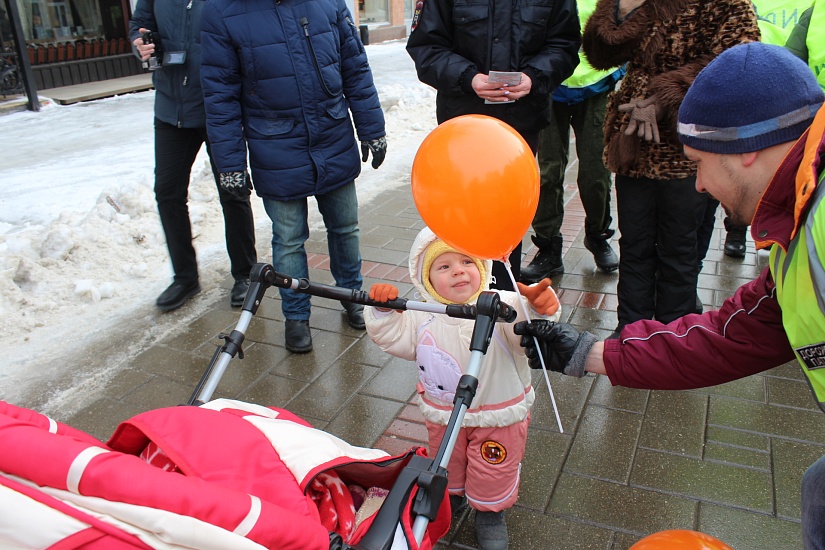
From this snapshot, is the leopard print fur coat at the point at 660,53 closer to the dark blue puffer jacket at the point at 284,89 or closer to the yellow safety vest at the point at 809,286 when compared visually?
the dark blue puffer jacket at the point at 284,89

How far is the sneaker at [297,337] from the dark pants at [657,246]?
1817 millimetres

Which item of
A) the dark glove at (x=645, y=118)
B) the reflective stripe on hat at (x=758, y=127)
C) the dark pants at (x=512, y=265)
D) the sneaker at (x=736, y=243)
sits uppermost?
the reflective stripe on hat at (x=758, y=127)

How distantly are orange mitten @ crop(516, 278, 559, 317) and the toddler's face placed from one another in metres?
0.24

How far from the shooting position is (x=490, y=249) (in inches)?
91.1

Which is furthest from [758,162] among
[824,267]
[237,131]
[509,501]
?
[237,131]

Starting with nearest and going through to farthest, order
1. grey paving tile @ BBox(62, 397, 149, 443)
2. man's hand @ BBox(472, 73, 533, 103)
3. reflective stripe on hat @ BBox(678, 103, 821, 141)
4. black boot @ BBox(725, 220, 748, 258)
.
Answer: reflective stripe on hat @ BBox(678, 103, 821, 141)
grey paving tile @ BBox(62, 397, 149, 443)
man's hand @ BBox(472, 73, 533, 103)
black boot @ BBox(725, 220, 748, 258)

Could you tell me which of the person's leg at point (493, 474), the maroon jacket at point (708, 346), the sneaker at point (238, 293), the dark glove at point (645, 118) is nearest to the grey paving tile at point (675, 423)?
the person's leg at point (493, 474)

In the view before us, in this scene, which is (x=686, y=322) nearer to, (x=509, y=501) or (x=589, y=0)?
(x=509, y=501)

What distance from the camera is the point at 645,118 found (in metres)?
3.29

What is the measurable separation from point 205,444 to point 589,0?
161 inches

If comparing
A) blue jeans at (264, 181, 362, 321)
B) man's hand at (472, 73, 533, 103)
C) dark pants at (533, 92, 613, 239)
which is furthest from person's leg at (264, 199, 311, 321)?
dark pants at (533, 92, 613, 239)

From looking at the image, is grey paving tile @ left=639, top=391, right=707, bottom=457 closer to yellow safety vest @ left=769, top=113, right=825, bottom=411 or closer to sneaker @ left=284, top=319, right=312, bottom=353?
yellow safety vest @ left=769, top=113, right=825, bottom=411

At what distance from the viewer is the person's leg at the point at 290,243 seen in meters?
3.97

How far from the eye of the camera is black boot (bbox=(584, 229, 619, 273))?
16.3 ft
